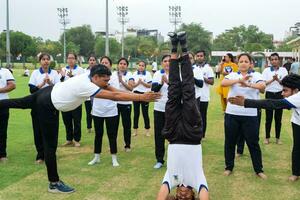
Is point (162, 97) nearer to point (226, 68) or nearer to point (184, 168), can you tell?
point (184, 168)

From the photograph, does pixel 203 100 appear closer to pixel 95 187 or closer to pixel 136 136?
pixel 136 136

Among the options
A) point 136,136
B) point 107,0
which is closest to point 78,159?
point 136,136

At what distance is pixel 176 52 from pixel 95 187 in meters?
2.33

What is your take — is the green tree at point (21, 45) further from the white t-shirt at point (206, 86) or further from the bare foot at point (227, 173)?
the bare foot at point (227, 173)

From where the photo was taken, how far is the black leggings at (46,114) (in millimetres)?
5594

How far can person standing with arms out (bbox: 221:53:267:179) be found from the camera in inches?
248

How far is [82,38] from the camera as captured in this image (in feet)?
322

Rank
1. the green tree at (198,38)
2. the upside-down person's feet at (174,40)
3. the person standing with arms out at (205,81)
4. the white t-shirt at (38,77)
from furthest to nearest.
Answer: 1. the green tree at (198,38)
2. the person standing with arms out at (205,81)
3. the white t-shirt at (38,77)
4. the upside-down person's feet at (174,40)

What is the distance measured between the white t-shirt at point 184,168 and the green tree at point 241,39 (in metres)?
79.2

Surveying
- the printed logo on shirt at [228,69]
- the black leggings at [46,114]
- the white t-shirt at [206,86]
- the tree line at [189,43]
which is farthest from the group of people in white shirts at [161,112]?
the tree line at [189,43]

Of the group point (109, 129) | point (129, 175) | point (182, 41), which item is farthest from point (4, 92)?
point (182, 41)

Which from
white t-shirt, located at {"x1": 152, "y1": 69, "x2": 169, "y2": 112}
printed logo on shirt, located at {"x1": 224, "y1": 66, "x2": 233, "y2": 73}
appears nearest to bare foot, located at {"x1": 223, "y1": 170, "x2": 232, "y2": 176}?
white t-shirt, located at {"x1": 152, "y1": 69, "x2": 169, "y2": 112}

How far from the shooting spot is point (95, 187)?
593cm

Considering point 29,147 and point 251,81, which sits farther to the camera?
point 29,147
